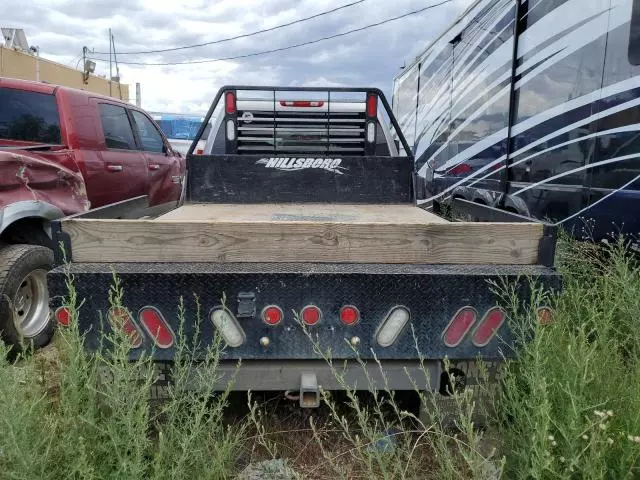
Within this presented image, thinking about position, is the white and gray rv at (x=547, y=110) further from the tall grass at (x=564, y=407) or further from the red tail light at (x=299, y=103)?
the red tail light at (x=299, y=103)

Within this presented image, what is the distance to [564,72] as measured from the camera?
470 centimetres

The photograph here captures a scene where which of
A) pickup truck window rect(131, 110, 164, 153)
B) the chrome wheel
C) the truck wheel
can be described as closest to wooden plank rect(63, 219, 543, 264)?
the truck wheel

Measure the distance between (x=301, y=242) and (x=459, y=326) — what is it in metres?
0.85

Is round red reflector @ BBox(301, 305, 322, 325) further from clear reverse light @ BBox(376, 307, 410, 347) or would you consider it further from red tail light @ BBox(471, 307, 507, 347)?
red tail light @ BBox(471, 307, 507, 347)

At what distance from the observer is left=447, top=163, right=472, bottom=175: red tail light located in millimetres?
6754

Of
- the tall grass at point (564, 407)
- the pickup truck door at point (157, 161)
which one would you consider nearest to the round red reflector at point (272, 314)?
the tall grass at point (564, 407)

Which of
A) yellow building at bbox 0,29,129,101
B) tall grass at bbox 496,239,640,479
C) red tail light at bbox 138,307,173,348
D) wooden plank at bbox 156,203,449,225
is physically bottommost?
tall grass at bbox 496,239,640,479

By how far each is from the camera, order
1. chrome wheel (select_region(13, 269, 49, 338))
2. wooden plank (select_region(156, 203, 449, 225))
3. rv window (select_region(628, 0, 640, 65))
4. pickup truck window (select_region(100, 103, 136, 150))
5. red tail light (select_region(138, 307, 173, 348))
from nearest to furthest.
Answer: red tail light (select_region(138, 307, 173, 348)) → wooden plank (select_region(156, 203, 449, 225)) → rv window (select_region(628, 0, 640, 65)) → chrome wheel (select_region(13, 269, 49, 338)) → pickup truck window (select_region(100, 103, 136, 150))

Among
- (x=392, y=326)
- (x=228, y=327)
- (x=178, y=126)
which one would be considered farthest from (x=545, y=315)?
(x=178, y=126)

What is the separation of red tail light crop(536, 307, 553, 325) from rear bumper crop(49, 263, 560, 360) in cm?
10

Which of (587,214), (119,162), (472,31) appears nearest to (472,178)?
(472,31)

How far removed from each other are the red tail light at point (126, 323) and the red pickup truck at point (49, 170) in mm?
1142

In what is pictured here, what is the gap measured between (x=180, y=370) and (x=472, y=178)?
5.10 meters

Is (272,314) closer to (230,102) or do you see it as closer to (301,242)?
(301,242)
